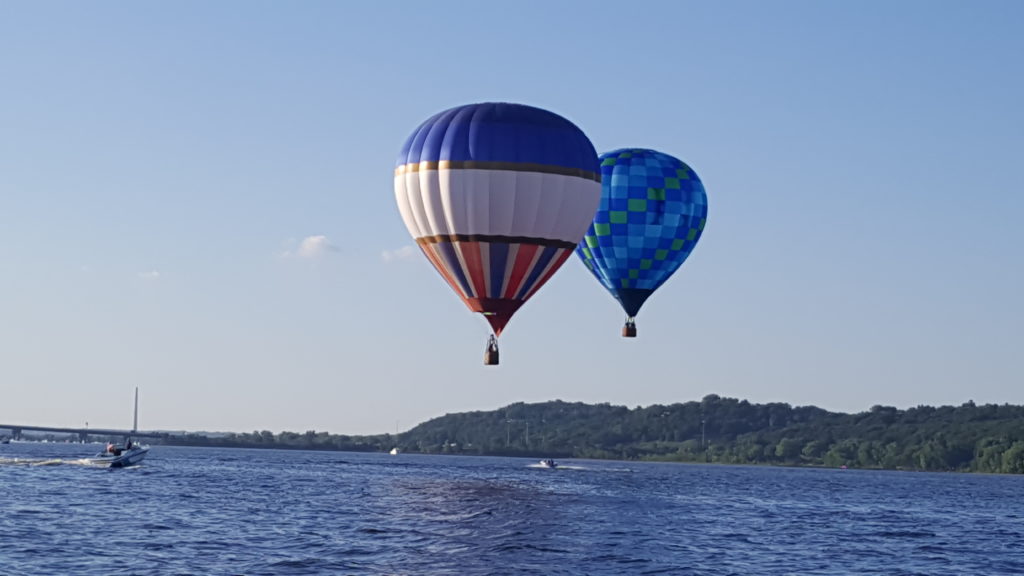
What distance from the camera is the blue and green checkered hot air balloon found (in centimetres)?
9356

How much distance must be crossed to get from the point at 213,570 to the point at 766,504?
65.4 meters

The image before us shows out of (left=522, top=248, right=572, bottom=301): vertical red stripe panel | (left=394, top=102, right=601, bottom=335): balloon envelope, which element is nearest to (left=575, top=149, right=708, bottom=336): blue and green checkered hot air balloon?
(left=522, top=248, right=572, bottom=301): vertical red stripe panel

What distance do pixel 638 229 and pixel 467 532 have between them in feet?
98.1

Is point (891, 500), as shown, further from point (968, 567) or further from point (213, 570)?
point (213, 570)

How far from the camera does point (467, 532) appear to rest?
69562 millimetres

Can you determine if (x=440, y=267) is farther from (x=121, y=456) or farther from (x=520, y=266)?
(x=121, y=456)

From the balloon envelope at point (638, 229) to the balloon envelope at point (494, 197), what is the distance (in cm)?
1412

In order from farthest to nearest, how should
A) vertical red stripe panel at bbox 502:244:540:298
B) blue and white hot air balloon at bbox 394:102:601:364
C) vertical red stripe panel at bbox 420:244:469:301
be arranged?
vertical red stripe panel at bbox 420:244:469:301 → vertical red stripe panel at bbox 502:244:540:298 → blue and white hot air balloon at bbox 394:102:601:364

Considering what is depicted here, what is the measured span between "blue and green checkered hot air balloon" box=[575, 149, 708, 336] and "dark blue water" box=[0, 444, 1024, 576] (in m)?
14.2

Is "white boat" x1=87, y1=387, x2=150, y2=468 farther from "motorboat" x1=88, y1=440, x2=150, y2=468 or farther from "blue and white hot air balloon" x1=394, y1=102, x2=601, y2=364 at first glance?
"blue and white hot air balloon" x1=394, y1=102, x2=601, y2=364

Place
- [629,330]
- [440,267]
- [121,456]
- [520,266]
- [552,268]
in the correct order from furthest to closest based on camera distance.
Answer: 1. [121,456]
2. [629,330]
3. [552,268]
4. [440,267]
5. [520,266]

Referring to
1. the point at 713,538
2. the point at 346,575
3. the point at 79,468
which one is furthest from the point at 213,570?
the point at 79,468

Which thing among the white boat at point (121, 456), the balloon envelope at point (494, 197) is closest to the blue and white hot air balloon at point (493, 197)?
the balloon envelope at point (494, 197)

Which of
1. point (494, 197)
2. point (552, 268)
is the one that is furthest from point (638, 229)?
point (494, 197)
